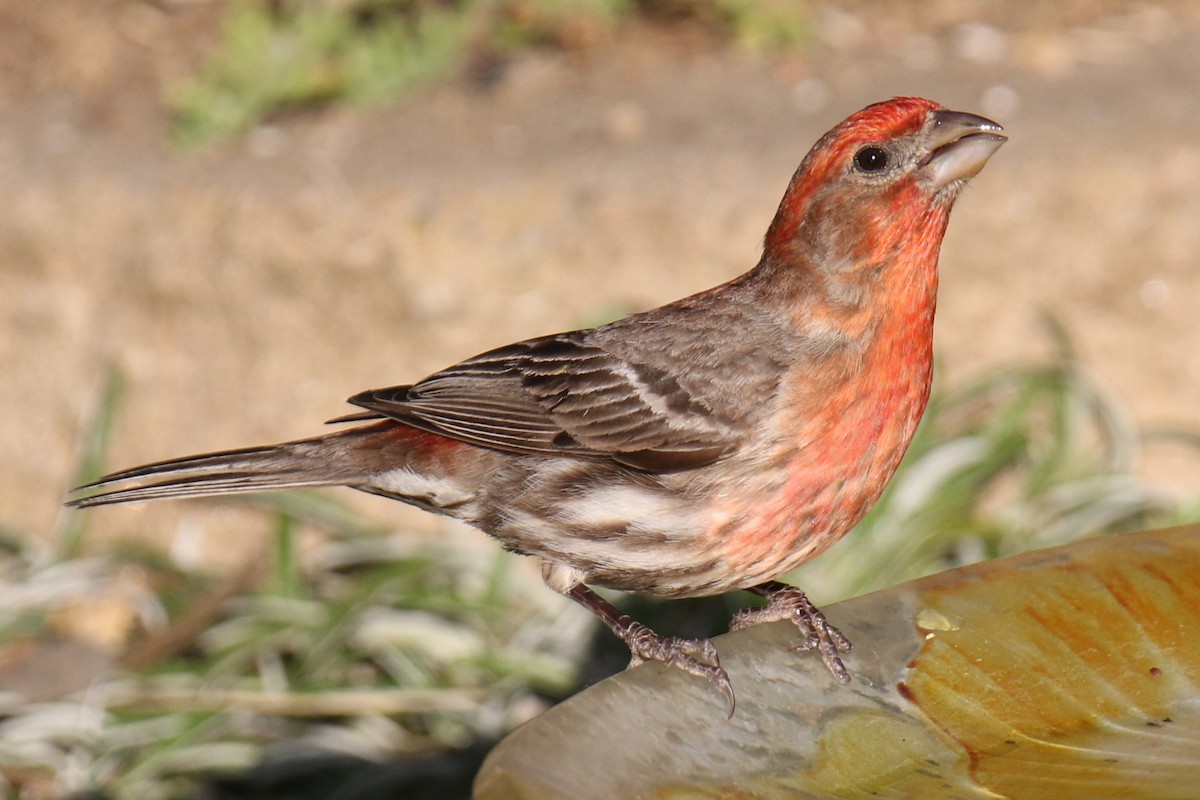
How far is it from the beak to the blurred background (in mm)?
1992

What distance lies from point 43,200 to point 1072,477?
3.84 m

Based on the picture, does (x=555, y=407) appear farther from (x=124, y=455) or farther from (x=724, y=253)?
(x=124, y=455)

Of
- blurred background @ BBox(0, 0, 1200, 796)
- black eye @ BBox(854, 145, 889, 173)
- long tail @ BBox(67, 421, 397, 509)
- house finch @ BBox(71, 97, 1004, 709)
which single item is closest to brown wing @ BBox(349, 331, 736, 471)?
house finch @ BBox(71, 97, 1004, 709)

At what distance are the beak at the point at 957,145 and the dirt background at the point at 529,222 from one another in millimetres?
1963

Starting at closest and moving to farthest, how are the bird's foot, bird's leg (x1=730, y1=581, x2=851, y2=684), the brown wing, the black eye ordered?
the bird's foot < bird's leg (x1=730, y1=581, x2=851, y2=684) < the black eye < the brown wing

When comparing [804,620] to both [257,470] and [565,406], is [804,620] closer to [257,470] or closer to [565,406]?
[565,406]

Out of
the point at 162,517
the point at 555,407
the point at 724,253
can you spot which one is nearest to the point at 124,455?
the point at 162,517

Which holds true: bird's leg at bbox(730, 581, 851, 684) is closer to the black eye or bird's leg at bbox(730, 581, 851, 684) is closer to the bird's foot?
the bird's foot

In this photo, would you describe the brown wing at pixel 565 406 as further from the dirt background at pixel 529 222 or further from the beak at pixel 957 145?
the dirt background at pixel 529 222

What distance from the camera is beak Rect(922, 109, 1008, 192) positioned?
3281 millimetres

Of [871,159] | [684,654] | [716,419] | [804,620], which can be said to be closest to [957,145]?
[871,159]

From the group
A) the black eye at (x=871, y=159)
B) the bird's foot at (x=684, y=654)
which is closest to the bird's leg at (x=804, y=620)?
the bird's foot at (x=684, y=654)

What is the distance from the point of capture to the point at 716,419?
352 cm

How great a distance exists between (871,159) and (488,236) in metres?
2.25
